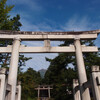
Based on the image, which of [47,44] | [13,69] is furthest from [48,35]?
[13,69]

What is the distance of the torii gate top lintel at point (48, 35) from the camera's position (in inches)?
242

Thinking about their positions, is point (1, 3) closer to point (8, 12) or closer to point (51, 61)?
point (8, 12)

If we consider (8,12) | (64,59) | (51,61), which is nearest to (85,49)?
(8,12)

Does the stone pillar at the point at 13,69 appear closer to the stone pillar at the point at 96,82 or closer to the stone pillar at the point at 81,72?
the stone pillar at the point at 81,72

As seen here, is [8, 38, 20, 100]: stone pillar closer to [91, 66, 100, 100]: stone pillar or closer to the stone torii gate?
the stone torii gate

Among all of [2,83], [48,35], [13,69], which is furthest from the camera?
[48,35]

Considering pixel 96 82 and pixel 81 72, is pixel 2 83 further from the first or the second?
pixel 81 72

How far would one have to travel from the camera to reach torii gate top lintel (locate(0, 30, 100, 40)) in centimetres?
616

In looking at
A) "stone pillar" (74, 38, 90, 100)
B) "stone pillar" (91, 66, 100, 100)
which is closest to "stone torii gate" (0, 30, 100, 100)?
"stone pillar" (74, 38, 90, 100)

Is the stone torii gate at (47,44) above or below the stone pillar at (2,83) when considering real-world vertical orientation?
above

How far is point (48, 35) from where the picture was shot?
20.6 ft

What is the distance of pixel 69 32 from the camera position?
634 centimetres

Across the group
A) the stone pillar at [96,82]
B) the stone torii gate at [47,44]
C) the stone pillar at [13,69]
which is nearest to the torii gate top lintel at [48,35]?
the stone torii gate at [47,44]

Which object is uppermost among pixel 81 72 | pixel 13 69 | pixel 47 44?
pixel 47 44
